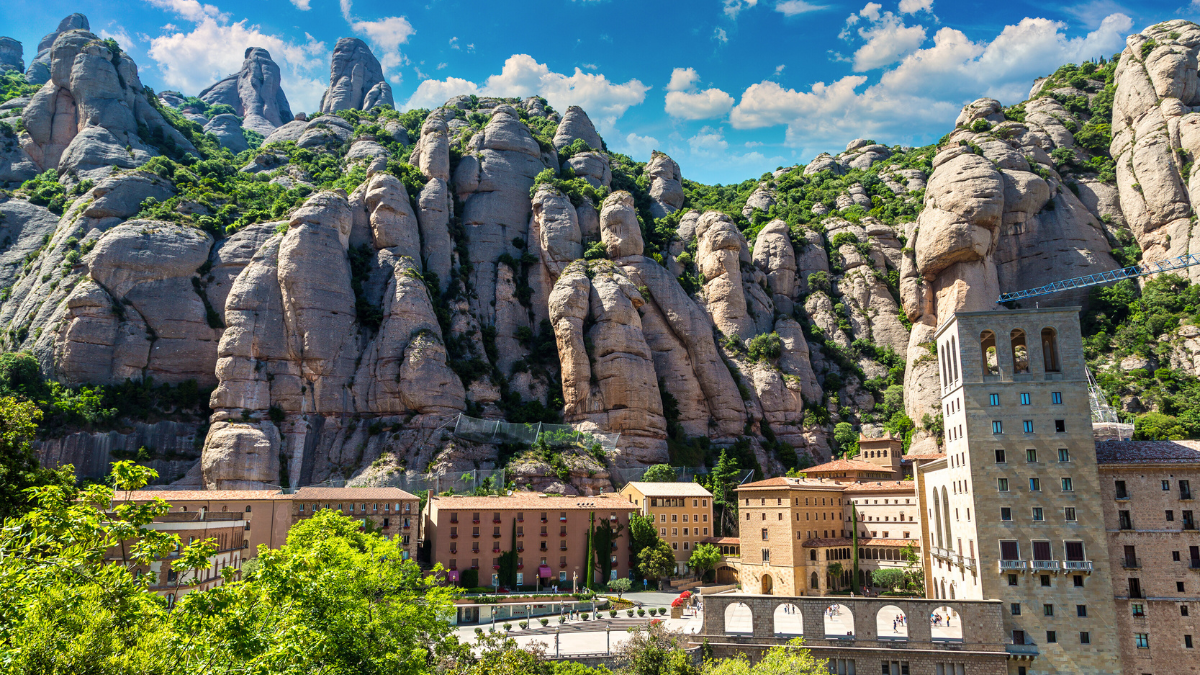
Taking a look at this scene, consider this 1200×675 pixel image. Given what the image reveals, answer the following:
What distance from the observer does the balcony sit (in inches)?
1998

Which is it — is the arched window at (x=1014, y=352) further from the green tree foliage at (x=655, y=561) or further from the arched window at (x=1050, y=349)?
the green tree foliage at (x=655, y=561)

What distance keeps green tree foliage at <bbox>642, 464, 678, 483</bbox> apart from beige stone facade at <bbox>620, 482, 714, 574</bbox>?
2.94m

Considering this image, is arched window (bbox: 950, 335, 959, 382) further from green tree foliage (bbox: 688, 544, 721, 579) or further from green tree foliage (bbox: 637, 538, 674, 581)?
green tree foliage (bbox: 637, 538, 674, 581)

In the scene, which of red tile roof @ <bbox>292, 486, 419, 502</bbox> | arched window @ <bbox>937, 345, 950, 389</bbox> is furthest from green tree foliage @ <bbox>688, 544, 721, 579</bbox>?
red tile roof @ <bbox>292, 486, 419, 502</bbox>

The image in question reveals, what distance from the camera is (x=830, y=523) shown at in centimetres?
7744

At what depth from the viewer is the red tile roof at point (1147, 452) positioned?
5312cm

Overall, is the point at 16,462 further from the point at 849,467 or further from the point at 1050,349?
the point at 849,467

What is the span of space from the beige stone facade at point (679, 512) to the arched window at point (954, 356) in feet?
100

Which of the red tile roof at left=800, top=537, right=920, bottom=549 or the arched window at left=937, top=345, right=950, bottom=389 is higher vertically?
the arched window at left=937, top=345, right=950, bottom=389

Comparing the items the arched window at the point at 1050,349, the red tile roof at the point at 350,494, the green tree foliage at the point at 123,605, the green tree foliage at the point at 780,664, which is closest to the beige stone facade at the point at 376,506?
the red tile roof at the point at 350,494

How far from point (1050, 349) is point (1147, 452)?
9325mm

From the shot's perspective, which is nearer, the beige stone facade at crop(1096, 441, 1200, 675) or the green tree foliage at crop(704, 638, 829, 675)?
the green tree foliage at crop(704, 638, 829, 675)

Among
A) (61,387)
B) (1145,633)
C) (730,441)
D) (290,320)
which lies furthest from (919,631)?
(61,387)

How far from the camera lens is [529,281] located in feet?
354
